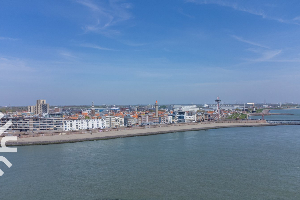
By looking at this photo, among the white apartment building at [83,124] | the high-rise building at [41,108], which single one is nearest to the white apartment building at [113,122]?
the white apartment building at [83,124]

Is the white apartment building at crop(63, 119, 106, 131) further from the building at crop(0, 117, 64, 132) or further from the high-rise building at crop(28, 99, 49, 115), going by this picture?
the high-rise building at crop(28, 99, 49, 115)

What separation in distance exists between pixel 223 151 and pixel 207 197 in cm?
444

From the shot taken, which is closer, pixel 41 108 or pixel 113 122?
pixel 113 122

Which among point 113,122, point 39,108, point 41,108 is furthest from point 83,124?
point 39,108

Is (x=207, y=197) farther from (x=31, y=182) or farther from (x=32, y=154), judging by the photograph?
(x=32, y=154)

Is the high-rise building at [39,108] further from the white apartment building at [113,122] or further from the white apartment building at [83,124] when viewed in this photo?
the white apartment building at [83,124]

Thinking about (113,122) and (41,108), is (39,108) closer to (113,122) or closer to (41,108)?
(41,108)

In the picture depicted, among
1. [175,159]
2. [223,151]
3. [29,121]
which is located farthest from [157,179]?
[29,121]

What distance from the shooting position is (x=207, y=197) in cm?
461

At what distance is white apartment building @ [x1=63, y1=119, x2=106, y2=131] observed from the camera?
616 inches

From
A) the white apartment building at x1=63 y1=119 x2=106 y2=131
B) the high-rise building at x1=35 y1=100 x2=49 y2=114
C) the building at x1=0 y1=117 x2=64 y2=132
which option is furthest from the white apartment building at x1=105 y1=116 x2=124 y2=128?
the high-rise building at x1=35 y1=100 x2=49 y2=114

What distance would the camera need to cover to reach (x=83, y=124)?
1639 centimetres

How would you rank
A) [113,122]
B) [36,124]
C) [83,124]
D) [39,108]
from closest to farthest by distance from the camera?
[36,124]
[83,124]
[113,122]
[39,108]

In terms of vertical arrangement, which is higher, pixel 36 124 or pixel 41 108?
pixel 41 108
